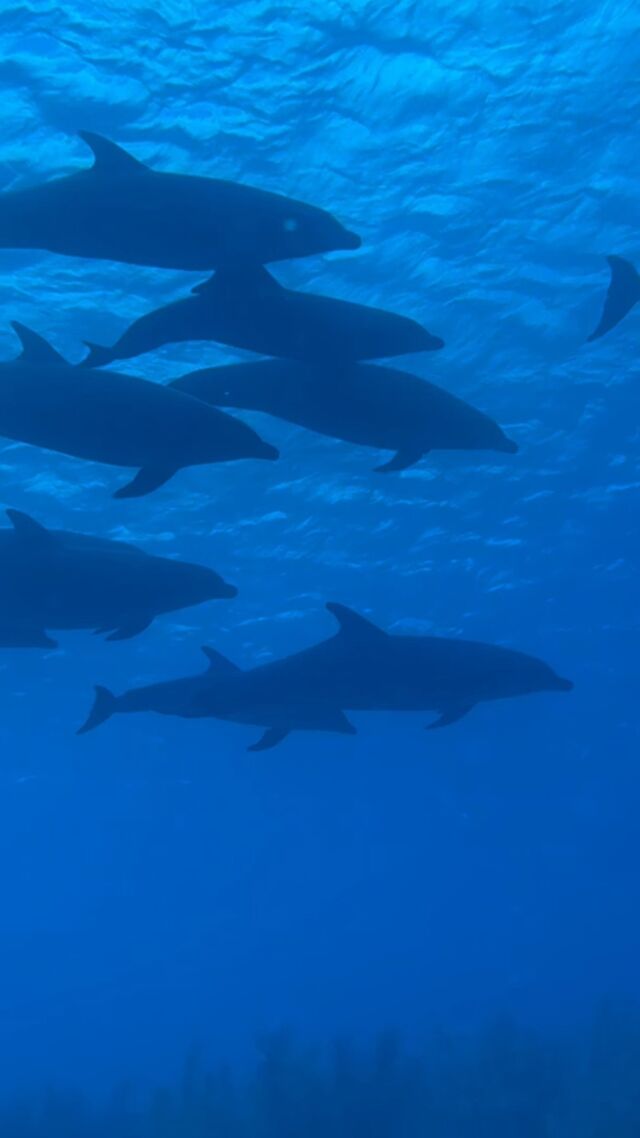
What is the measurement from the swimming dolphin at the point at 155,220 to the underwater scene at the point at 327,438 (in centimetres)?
2

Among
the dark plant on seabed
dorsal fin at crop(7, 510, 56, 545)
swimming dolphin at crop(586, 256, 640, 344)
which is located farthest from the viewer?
the dark plant on seabed

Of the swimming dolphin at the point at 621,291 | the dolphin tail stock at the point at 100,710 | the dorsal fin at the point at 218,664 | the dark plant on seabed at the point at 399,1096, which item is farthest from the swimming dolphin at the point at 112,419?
the dark plant on seabed at the point at 399,1096

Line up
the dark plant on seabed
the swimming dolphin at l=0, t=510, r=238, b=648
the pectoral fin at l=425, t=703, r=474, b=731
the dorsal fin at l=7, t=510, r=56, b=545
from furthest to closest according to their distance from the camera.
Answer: the dark plant on seabed → the pectoral fin at l=425, t=703, r=474, b=731 → the swimming dolphin at l=0, t=510, r=238, b=648 → the dorsal fin at l=7, t=510, r=56, b=545

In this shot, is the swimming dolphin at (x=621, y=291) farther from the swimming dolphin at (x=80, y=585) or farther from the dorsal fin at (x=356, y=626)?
the swimming dolphin at (x=80, y=585)

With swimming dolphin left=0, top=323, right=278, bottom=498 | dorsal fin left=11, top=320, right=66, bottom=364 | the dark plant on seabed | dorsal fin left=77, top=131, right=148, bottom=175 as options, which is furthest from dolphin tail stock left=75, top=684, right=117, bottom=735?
the dark plant on seabed

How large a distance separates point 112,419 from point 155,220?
1.13 metres

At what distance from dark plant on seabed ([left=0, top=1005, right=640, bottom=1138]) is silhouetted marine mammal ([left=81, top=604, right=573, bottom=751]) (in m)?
13.7

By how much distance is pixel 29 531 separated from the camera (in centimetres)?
650

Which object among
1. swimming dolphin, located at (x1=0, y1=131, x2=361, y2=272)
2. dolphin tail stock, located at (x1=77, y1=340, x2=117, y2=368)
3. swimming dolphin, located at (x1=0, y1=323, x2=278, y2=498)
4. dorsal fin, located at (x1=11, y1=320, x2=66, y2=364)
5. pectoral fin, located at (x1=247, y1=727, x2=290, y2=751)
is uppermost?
swimming dolphin, located at (x1=0, y1=131, x2=361, y2=272)

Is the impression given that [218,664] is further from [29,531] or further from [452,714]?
[29,531]

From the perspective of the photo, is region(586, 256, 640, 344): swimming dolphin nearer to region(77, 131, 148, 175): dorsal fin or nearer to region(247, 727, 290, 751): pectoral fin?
region(77, 131, 148, 175): dorsal fin

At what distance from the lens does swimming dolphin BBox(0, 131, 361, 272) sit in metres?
5.37

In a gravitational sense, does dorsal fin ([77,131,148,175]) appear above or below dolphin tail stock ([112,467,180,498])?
above

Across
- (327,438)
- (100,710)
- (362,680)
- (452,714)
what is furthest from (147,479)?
(327,438)
